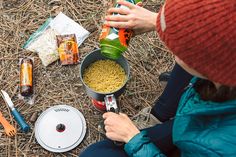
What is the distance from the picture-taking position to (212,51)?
0.97m

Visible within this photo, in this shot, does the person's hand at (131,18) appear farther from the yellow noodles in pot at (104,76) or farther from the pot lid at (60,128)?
the pot lid at (60,128)

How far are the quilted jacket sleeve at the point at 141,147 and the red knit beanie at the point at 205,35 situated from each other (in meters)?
0.44

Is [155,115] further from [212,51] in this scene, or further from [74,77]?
[212,51]

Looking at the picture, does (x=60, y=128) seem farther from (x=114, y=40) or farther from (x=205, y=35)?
(x=205, y=35)

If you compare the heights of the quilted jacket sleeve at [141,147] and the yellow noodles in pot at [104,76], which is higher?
the yellow noodles in pot at [104,76]

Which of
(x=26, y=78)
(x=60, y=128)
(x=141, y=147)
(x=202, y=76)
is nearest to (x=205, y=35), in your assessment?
(x=202, y=76)

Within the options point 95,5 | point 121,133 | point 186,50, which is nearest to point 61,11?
point 95,5

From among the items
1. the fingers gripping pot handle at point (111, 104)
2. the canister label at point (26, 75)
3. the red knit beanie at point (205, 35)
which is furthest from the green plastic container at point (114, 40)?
the canister label at point (26, 75)

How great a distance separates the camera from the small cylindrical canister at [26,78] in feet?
6.32

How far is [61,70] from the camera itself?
6.79 ft

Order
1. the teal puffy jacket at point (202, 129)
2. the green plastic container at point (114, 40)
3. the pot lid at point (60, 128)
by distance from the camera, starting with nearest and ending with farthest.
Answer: the teal puffy jacket at point (202, 129) → the green plastic container at point (114, 40) → the pot lid at point (60, 128)

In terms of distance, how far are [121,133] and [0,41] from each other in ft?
3.56

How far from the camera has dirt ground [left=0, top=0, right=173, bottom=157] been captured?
190 cm

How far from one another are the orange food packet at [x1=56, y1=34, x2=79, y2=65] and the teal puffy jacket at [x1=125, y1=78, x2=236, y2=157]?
2.65 ft
